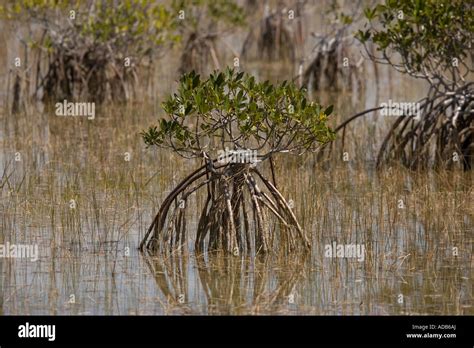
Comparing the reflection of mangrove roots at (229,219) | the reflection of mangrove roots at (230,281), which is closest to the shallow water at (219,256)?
the reflection of mangrove roots at (230,281)

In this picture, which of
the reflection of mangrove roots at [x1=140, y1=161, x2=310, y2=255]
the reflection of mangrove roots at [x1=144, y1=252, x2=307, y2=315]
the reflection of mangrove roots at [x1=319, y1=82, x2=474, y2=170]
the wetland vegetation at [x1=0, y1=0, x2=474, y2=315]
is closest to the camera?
the reflection of mangrove roots at [x1=144, y1=252, x2=307, y2=315]

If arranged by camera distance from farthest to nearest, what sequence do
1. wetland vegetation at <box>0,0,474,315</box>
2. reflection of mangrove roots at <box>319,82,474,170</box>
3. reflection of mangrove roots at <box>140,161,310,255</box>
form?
reflection of mangrove roots at <box>319,82,474,170</box> → reflection of mangrove roots at <box>140,161,310,255</box> → wetland vegetation at <box>0,0,474,315</box>

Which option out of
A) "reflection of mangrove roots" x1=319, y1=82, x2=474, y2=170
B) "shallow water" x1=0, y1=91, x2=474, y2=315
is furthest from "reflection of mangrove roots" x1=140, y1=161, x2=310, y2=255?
"reflection of mangrove roots" x1=319, y1=82, x2=474, y2=170

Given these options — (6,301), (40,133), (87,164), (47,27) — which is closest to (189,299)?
(6,301)

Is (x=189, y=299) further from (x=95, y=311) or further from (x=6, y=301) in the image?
(x=6, y=301)

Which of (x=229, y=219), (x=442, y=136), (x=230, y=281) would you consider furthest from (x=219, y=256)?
(x=442, y=136)

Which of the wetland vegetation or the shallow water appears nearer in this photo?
the shallow water

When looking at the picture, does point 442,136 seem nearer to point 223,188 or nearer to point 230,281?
point 223,188

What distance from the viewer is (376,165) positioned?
10.8m

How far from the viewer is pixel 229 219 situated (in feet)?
25.1

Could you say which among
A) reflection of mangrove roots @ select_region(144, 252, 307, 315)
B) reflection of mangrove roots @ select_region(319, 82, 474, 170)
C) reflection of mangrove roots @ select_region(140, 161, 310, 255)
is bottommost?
reflection of mangrove roots @ select_region(144, 252, 307, 315)

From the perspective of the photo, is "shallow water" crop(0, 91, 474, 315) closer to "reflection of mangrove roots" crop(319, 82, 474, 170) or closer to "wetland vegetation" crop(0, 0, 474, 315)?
"wetland vegetation" crop(0, 0, 474, 315)

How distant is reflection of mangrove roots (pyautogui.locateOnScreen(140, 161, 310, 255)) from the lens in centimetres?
770

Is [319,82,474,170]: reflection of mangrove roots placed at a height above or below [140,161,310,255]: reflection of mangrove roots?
above
